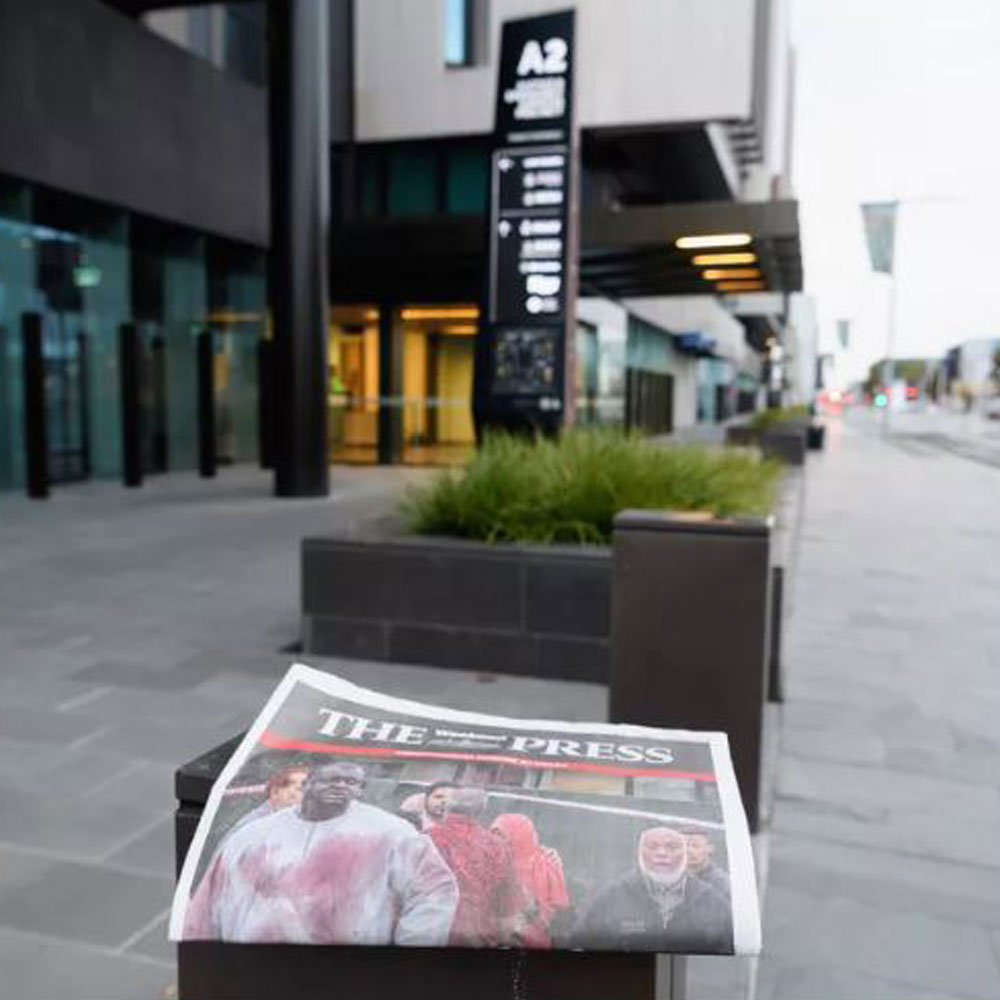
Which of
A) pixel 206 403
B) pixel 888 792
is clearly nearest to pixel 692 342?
pixel 206 403

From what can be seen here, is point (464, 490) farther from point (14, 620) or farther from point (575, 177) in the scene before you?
point (575, 177)

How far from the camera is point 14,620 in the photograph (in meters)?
7.02

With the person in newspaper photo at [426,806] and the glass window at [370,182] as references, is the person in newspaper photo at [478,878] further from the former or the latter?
the glass window at [370,182]

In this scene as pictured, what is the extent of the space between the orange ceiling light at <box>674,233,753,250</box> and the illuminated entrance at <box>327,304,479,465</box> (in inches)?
221

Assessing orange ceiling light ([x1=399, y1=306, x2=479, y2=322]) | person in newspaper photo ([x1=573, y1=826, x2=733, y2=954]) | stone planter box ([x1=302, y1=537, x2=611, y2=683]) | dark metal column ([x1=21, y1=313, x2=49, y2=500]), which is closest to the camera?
person in newspaper photo ([x1=573, y1=826, x2=733, y2=954])

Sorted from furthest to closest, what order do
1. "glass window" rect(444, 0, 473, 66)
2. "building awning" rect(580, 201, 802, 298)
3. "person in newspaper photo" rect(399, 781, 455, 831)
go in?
"glass window" rect(444, 0, 473, 66) < "building awning" rect(580, 201, 802, 298) < "person in newspaper photo" rect(399, 781, 455, 831)

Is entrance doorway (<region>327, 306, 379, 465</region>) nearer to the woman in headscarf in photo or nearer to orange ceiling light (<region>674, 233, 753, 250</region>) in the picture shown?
orange ceiling light (<region>674, 233, 753, 250</region>)

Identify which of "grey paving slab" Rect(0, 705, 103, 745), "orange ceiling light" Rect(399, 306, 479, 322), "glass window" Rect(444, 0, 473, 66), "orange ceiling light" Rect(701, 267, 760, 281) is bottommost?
"grey paving slab" Rect(0, 705, 103, 745)

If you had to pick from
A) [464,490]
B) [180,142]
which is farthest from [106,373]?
[464,490]

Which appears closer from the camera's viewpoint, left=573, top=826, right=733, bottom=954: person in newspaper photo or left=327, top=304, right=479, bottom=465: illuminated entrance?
left=573, top=826, right=733, bottom=954: person in newspaper photo

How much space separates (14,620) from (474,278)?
52.3 feet

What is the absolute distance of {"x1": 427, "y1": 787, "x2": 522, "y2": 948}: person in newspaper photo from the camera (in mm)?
1213

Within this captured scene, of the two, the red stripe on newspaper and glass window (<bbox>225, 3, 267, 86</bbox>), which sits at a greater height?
glass window (<bbox>225, 3, 267, 86</bbox>)

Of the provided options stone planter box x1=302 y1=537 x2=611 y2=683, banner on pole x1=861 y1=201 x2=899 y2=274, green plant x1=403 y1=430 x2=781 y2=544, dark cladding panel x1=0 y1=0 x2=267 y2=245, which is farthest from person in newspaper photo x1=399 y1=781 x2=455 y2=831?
banner on pole x1=861 y1=201 x2=899 y2=274
